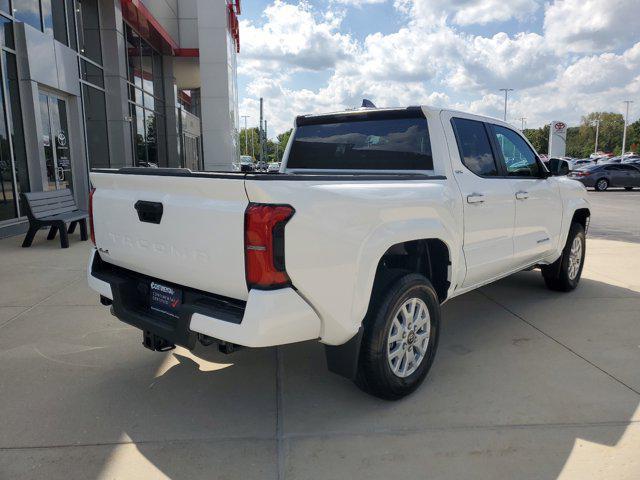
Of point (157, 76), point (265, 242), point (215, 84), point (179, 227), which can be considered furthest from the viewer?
point (215, 84)

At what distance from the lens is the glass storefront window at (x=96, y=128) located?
1450 centimetres

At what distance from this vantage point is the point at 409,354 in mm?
3301

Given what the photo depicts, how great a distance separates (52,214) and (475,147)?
24.8ft

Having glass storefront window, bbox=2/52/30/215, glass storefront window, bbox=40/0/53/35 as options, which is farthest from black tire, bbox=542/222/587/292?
glass storefront window, bbox=40/0/53/35

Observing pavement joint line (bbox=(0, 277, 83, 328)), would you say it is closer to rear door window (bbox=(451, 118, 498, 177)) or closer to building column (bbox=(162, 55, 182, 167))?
rear door window (bbox=(451, 118, 498, 177))

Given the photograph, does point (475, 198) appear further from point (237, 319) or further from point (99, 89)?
point (99, 89)

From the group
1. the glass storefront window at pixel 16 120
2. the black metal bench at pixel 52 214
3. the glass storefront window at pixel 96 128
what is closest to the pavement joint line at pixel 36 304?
the black metal bench at pixel 52 214

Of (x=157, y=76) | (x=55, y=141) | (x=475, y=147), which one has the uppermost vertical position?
(x=157, y=76)

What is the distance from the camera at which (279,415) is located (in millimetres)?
3096

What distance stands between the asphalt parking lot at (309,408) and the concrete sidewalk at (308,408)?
1 cm

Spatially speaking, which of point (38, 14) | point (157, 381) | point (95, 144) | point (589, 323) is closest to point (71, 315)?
point (157, 381)

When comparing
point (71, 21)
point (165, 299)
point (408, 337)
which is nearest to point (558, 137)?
point (71, 21)

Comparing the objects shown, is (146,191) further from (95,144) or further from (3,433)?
(95,144)

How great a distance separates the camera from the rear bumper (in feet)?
8.09
